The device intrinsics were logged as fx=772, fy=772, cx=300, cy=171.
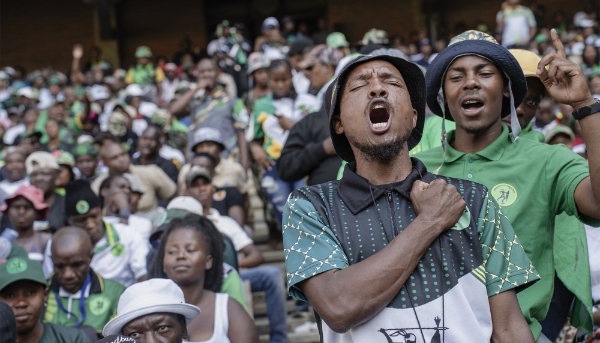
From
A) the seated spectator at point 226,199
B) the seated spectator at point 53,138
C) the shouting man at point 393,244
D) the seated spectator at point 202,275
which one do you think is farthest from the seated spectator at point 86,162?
the shouting man at point 393,244

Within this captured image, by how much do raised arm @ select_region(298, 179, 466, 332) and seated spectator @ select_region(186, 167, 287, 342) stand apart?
3841 mm

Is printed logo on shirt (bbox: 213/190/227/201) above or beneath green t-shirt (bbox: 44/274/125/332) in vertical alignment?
above

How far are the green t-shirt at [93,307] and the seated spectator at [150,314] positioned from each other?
1338mm

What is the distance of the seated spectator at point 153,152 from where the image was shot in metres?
8.52

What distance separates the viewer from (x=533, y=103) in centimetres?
372

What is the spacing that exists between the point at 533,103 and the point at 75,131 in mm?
9963

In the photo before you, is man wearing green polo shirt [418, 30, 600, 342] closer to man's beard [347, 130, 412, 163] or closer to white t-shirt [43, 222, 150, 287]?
man's beard [347, 130, 412, 163]

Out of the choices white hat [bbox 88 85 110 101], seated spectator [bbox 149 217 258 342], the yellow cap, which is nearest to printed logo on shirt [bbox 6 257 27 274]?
seated spectator [bbox 149 217 258 342]

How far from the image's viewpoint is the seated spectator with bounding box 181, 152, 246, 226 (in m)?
7.17

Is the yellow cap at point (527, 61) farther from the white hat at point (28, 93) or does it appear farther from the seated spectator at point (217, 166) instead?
the white hat at point (28, 93)

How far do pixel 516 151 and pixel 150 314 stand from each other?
1.86 m

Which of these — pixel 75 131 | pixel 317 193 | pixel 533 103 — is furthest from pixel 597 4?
pixel 317 193

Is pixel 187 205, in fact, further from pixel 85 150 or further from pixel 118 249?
pixel 85 150

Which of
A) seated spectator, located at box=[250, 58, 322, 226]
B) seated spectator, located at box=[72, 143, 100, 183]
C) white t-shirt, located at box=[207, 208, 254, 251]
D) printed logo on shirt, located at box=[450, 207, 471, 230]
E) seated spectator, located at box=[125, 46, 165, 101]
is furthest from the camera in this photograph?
seated spectator, located at box=[125, 46, 165, 101]
